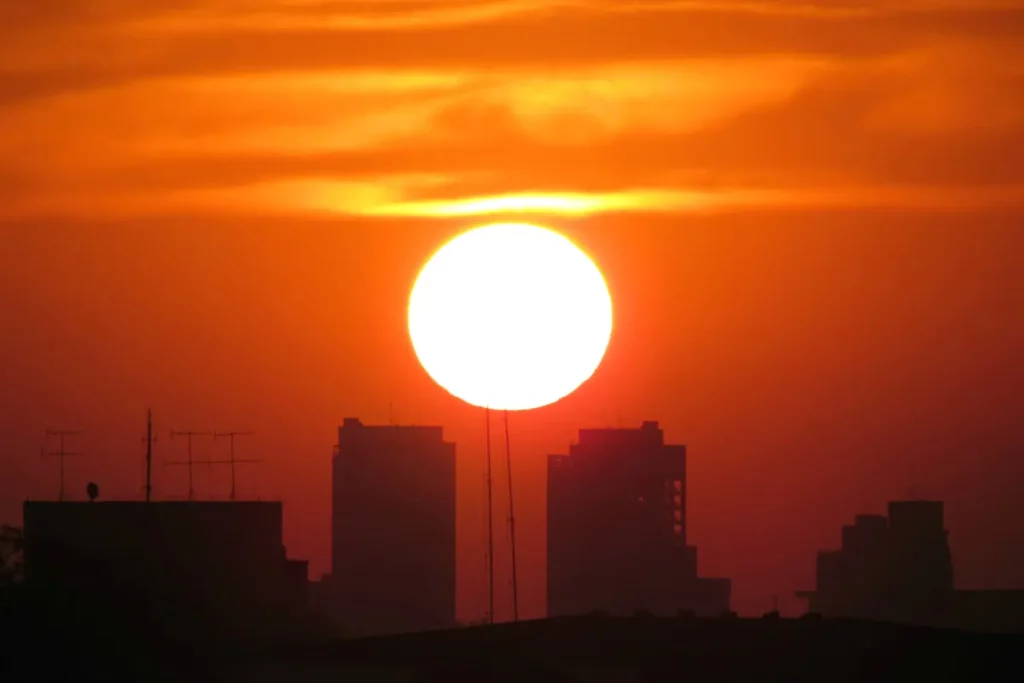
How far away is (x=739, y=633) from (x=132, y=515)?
288ft

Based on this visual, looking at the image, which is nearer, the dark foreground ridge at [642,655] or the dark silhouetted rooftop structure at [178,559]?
the dark foreground ridge at [642,655]

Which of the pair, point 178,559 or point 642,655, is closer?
point 642,655

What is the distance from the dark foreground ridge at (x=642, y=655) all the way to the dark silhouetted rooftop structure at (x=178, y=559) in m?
62.5

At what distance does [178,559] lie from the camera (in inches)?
5094

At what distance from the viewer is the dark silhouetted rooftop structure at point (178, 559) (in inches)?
4434

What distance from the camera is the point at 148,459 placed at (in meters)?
123

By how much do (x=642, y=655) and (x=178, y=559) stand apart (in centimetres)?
8968

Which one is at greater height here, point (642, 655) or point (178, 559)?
point (178, 559)

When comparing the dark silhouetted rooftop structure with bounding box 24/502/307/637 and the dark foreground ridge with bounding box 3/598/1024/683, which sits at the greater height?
the dark silhouetted rooftop structure with bounding box 24/502/307/637

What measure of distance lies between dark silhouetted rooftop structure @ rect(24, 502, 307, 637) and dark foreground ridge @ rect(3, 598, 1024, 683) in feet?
205

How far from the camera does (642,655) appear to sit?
42.8 metres

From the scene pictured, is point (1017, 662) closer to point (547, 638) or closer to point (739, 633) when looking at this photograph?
point (739, 633)

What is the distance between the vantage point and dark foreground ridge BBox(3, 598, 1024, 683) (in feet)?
138

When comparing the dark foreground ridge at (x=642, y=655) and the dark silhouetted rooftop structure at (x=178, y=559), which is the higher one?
the dark silhouetted rooftop structure at (x=178, y=559)
